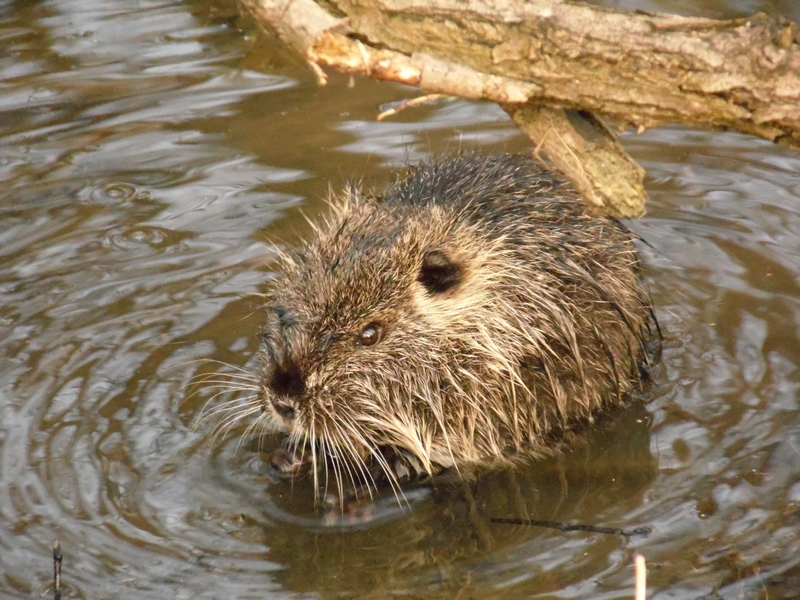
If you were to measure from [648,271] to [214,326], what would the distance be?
2164mm

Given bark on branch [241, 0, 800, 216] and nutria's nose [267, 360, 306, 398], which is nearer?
bark on branch [241, 0, 800, 216]

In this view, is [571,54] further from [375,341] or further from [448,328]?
[375,341]

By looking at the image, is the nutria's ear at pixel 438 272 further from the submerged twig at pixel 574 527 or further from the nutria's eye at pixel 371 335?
the submerged twig at pixel 574 527

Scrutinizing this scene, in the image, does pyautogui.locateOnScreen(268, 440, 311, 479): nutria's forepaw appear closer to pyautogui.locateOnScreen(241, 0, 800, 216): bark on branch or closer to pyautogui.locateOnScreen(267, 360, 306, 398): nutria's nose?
pyautogui.locateOnScreen(267, 360, 306, 398): nutria's nose

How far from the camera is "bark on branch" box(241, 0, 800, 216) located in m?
3.55

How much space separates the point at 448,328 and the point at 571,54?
1.12m

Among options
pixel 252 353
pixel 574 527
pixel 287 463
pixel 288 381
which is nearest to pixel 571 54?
pixel 288 381

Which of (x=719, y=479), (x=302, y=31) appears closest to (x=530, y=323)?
(x=719, y=479)

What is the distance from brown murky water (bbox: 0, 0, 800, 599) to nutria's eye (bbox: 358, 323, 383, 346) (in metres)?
0.60

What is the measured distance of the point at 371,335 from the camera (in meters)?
4.06

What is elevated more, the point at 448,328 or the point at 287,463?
the point at 448,328

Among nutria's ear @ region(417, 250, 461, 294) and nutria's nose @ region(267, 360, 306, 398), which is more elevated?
nutria's ear @ region(417, 250, 461, 294)

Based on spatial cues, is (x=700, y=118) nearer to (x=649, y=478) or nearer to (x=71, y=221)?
(x=649, y=478)

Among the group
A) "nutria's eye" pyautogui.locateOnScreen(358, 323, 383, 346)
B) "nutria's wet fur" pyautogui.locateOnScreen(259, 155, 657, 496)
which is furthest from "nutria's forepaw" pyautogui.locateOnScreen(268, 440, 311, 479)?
"nutria's eye" pyautogui.locateOnScreen(358, 323, 383, 346)
